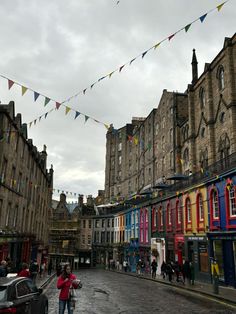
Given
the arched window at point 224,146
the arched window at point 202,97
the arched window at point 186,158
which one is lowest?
the arched window at point 224,146

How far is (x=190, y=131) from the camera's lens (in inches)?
1459

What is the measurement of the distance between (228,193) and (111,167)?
Result: 55694 millimetres

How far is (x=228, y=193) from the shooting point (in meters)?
21.2

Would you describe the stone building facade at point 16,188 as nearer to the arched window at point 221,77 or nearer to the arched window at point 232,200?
the arched window at point 232,200

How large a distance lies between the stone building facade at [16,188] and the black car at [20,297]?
40.9 feet

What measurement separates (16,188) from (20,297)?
19.3m

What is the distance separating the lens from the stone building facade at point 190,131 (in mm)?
29562

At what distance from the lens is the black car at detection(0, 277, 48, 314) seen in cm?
689

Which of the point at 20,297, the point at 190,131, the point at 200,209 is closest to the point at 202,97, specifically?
the point at 190,131

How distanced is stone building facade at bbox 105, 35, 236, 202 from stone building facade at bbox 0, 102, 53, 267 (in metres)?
7.69

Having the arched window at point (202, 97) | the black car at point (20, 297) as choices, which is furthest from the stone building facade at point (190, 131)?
the black car at point (20, 297)

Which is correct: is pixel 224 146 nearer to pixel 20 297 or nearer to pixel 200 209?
pixel 200 209

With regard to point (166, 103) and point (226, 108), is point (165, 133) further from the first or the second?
point (226, 108)

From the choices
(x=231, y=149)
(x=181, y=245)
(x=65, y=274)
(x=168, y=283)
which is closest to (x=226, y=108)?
(x=231, y=149)
